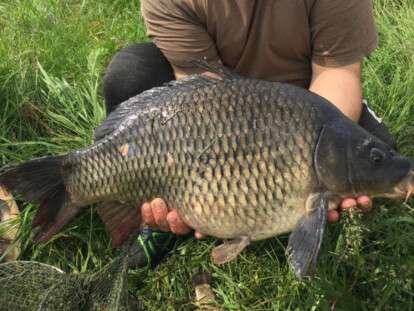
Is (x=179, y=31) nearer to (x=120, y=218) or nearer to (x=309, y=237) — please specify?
(x=120, y=218)

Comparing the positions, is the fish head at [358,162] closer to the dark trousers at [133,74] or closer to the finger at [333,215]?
the finger at [333,215]

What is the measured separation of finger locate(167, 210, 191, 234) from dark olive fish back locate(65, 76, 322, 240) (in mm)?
30

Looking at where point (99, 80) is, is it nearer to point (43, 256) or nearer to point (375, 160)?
point (43, 256)

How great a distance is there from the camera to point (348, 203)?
4.66ft

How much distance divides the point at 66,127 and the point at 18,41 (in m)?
0.58

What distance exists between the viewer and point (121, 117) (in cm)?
153

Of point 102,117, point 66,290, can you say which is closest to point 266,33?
point 102,117

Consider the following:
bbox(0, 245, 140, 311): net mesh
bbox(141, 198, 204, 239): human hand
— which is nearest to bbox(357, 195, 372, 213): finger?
bbox(141, 198, 204, 239): human hand

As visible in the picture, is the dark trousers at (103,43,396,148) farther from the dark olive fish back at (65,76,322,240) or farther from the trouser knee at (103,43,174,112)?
the dark olive fish back at (65,76,322,240)

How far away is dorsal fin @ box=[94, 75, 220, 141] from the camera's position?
1.46 meters

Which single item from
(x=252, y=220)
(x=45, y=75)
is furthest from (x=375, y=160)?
(x=45, y=75)

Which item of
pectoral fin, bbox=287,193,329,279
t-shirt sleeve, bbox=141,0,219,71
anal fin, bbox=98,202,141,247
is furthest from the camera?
t-shirt sleeve, bbox=141,0,219,71

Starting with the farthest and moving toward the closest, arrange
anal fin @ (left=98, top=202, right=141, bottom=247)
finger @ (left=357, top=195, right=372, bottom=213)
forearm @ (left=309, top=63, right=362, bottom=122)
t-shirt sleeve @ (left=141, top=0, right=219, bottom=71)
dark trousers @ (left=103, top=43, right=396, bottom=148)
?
dark trousers @ (left=103, top=43, right=396, bottom=148) < t-shirt sleeve @ (left=141, top=0, right=219, bottom=71) < forearm @ (left=309, top=63, right=362, bottom=122) < anal fin @ (left=98, top=202, right=141, bottom=247) < finger @ (left=357, top=195, right=372, bottom=213)

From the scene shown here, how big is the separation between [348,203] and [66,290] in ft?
2.61
